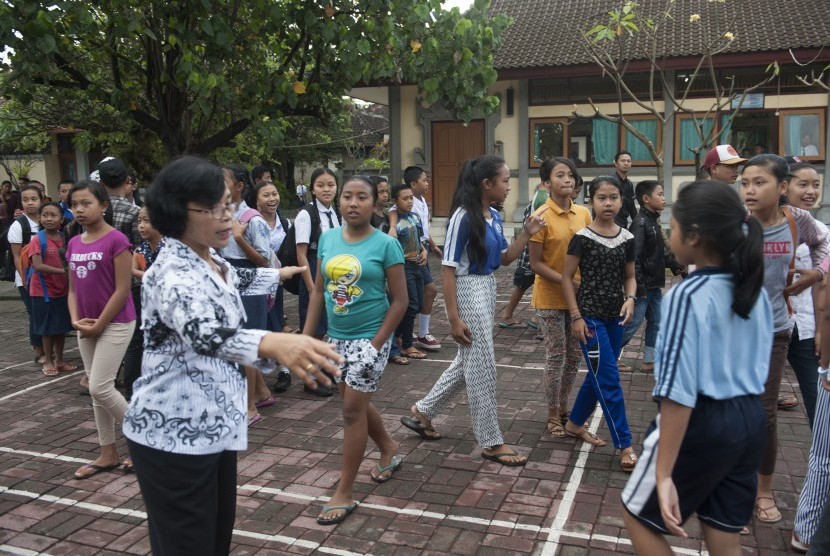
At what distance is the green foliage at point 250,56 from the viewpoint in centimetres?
789

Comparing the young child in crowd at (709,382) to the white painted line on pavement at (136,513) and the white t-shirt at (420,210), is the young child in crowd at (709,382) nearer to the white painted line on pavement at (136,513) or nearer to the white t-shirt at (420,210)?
the white painted line on pavement at (136,513)

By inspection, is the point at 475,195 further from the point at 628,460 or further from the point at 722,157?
the point at 722,157

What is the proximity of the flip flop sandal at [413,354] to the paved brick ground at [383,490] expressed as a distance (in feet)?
3.88

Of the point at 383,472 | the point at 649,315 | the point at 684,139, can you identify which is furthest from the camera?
the point at 684,139

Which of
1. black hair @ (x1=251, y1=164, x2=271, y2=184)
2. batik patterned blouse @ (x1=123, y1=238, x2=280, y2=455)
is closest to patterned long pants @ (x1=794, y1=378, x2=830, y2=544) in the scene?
batik patterned blouse @ (x1=123, y1=238, x2=280, y2=455)

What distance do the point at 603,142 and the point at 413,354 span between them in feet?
42.1

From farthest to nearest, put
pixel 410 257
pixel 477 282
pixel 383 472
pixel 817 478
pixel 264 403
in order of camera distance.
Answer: pixel 410 257 → pixel 264 403 → pixel 477 282 → pixel 383 472 → pixel 817 478

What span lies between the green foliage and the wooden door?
986 cm

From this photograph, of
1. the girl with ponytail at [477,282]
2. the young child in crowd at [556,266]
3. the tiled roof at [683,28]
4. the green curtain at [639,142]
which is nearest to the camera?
the girl with ponytail at [477,282]

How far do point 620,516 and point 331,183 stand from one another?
368cm

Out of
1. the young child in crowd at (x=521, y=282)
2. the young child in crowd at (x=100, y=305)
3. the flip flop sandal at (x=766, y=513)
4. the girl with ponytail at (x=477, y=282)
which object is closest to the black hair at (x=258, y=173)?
the young child in crowd at (x=521, y=282)

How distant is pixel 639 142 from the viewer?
18125 mm

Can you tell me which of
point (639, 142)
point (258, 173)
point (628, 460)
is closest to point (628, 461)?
point (628, 460)

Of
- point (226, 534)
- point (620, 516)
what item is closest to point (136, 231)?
point (226, 534)
